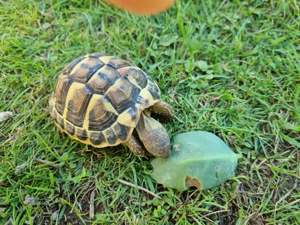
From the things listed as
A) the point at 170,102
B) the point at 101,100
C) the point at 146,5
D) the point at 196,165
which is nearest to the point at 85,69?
the point at 101,100

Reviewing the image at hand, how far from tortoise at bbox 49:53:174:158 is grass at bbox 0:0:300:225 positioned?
0.76ft

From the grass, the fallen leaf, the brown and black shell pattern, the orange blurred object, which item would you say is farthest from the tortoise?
the orange blurred object

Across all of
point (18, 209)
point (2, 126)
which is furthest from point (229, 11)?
point (18, 209)

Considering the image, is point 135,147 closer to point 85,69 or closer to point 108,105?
point 108,105

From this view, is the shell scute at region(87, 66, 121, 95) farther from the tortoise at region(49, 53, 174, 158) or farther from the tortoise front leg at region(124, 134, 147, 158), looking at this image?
the tortoise front leg at region(124, 134, 147, 158)

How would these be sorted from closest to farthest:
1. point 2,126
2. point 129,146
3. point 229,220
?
point 229,220
point 129,146
point 2,126

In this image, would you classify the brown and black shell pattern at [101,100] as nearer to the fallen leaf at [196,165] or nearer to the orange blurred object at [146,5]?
the fallen leaf at [196,165]

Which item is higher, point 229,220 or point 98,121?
point 98,121

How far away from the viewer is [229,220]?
1.95 m

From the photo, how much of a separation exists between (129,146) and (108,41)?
4.70ft

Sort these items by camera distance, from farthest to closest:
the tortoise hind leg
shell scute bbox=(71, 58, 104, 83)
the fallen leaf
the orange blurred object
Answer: the orange blurred object
the tortoise hind leg
shell scute bbox=(71, 58, 104, 83)
the fallen leaf

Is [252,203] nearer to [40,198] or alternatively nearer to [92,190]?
[92,190]

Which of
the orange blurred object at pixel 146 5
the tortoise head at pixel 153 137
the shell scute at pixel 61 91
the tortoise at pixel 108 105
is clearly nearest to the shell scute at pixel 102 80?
the tortoise at pixel 108 105

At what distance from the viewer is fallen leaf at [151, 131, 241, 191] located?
1.94m
